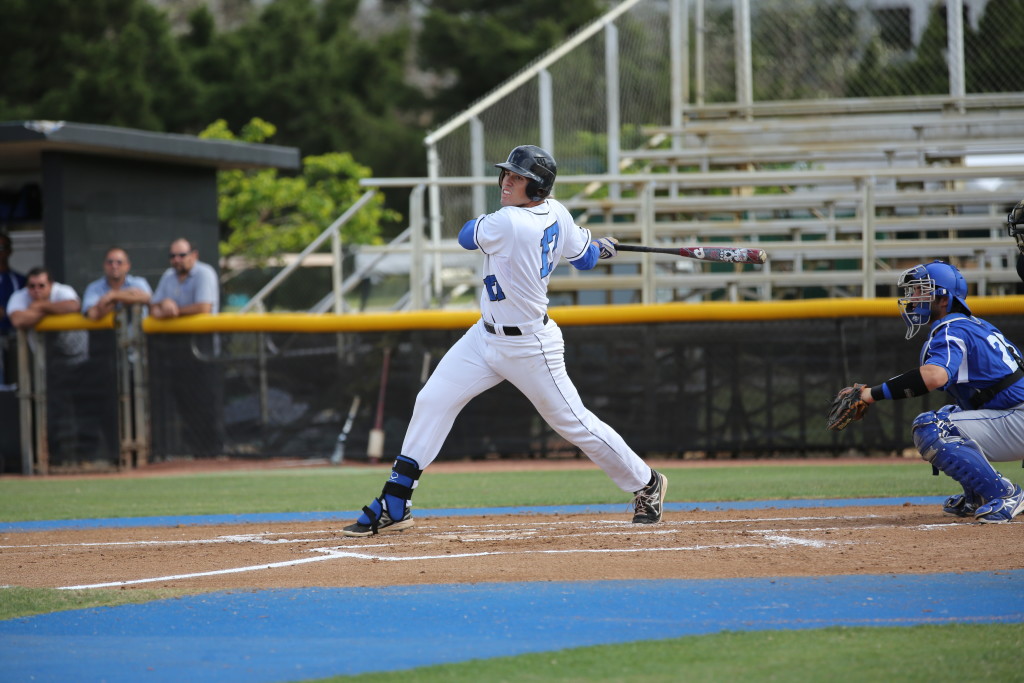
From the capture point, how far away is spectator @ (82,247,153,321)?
12.8m

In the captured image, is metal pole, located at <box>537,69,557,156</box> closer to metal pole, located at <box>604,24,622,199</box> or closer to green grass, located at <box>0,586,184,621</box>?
metal pole, located at <box>604,24,622,199</box>

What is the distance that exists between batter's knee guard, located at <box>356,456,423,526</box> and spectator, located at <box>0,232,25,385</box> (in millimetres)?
7560

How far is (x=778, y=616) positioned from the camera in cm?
483

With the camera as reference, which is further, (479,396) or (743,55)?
(743,55)

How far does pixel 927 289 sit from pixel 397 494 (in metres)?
3.26

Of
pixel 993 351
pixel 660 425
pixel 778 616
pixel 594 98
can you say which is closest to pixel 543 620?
pixel 778 616

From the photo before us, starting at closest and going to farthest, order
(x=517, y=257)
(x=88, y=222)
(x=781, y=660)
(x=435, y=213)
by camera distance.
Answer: (x=781, y=660) < (x=517, y=257) < (x=88, y=222) < (x=435, y=213)

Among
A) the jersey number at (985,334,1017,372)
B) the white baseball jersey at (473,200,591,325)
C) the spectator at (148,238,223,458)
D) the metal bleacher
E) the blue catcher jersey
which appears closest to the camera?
the white baseball jersey at (473,200,591,325)

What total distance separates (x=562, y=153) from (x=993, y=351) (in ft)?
34.4

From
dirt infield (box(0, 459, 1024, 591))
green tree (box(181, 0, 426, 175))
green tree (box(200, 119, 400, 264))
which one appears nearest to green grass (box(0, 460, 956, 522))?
dirt infield (box(0, 459, 1024, 591))

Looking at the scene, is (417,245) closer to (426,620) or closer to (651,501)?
(651,501)

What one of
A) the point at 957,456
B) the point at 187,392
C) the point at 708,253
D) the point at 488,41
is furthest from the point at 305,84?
the point at 957,456

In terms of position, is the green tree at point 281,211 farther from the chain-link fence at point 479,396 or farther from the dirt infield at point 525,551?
the dirt infield at point 525,551

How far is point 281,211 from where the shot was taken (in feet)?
109
